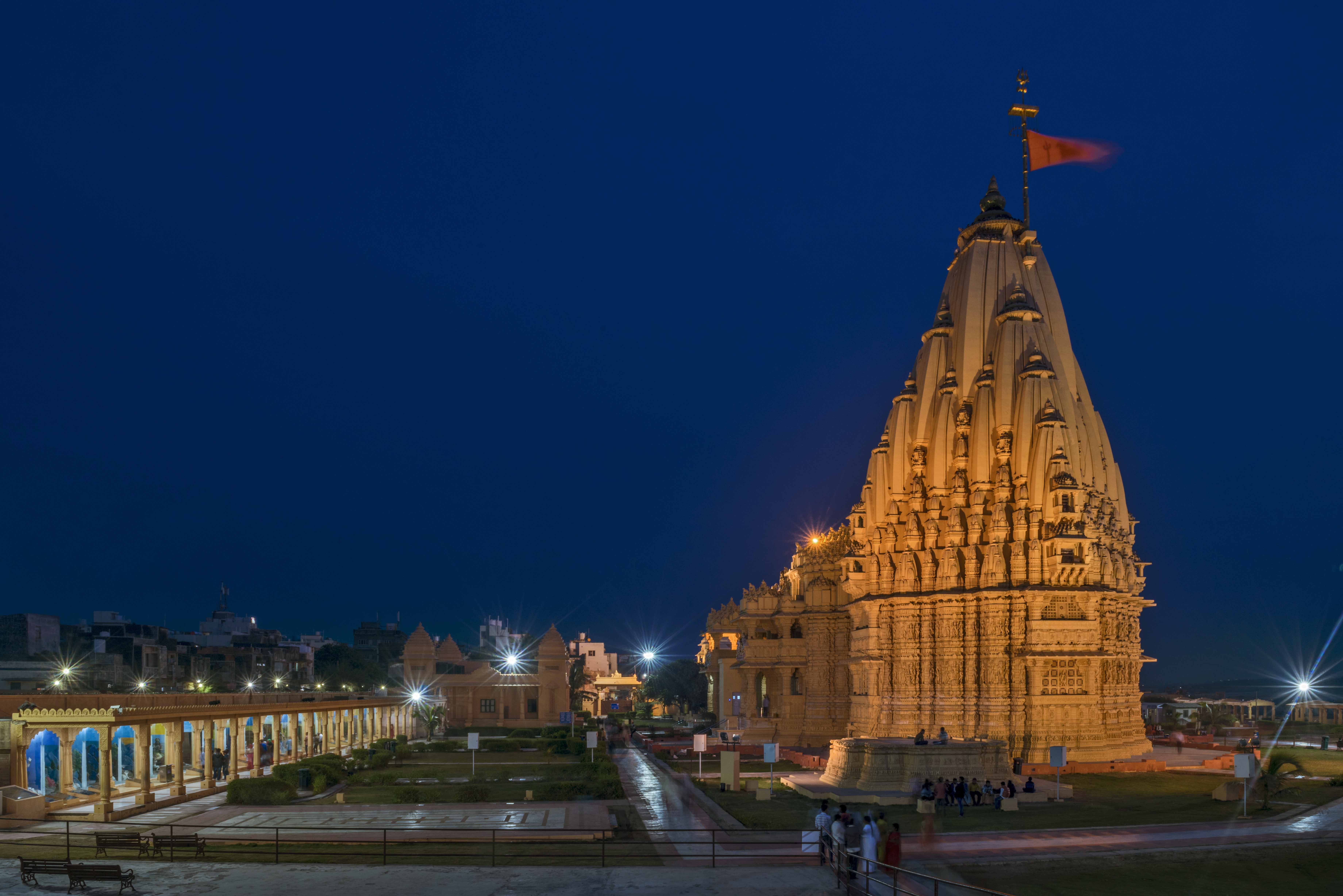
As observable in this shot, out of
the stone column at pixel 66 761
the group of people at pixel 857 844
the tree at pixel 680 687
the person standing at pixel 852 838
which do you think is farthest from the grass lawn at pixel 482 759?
the tree at pixel 680 687

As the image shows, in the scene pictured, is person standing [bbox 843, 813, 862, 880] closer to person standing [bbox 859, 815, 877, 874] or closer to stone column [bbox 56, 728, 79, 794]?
person standing [bbox 859, 815, 877, 874]

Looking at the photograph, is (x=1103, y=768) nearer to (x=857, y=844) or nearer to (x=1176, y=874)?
(x=1176, y=874)

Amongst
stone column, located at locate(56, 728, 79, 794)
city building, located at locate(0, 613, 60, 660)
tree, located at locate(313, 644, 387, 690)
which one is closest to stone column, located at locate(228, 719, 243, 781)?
stone column, located at locate(56, 728, 79, 794)

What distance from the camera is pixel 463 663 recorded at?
9319 centimetres

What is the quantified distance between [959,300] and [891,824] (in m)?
31.9

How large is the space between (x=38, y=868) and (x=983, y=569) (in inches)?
1477

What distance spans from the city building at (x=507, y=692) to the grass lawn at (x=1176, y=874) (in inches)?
2229

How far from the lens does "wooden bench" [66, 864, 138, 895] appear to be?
17625mm

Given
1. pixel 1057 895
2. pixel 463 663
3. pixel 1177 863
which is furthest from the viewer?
pixel 463 663

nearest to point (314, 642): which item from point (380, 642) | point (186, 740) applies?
point (380, 642)

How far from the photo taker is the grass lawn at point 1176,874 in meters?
19.8

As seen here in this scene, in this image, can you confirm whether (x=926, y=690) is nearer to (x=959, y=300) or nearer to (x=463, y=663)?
(x=959, y=300)

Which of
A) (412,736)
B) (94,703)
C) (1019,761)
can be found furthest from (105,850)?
(412,736)

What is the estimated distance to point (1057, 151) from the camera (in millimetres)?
53844
